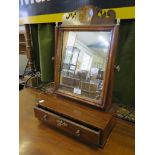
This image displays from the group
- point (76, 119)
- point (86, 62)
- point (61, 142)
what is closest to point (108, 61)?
point (86, 62)

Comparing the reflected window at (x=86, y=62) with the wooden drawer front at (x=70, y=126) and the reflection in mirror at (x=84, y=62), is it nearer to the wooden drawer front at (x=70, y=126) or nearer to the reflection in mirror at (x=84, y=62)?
the reflection in mirror at (x=84, y=62)

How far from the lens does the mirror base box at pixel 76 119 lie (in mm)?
653

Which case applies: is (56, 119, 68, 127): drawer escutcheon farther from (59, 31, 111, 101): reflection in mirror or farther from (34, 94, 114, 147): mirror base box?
(59, 31, 111, 101): reflection in mirror

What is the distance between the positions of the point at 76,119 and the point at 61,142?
0.13 m

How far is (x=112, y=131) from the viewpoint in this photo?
0.78 m

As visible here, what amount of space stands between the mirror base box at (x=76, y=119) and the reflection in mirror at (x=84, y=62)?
0.23 ft

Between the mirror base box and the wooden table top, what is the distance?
28 mm

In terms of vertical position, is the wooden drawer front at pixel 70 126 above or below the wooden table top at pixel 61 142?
above

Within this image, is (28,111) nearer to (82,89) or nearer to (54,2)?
(82,89)

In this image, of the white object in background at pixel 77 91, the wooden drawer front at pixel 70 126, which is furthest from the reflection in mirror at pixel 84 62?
the wooden drawer front at pixel 70 126

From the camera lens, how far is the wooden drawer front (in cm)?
65

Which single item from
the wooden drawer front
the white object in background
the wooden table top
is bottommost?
the wooden table top

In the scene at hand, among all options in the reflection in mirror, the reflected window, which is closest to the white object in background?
the reflection in mirror
